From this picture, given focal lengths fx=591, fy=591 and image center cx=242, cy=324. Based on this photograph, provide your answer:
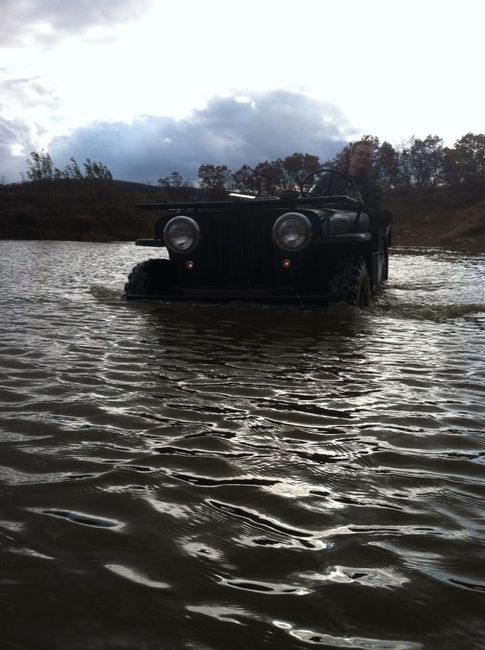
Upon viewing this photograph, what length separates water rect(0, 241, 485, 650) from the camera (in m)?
1.13

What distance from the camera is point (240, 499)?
1647 millimetres

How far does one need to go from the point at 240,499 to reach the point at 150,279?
4.72 metres

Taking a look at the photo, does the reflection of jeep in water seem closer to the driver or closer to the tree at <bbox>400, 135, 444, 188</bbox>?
the driver

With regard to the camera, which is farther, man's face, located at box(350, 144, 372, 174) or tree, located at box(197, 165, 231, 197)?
tree, located at box(197, 165, 231, 197)

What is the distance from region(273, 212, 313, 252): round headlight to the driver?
158 centimetres

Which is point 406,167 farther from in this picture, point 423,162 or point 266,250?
point 266,250

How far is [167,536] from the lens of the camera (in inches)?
56.5

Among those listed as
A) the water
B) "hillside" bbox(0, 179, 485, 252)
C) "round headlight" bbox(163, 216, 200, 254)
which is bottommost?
the water

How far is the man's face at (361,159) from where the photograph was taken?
7.00m

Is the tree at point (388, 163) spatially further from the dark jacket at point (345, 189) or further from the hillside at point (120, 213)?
the dark jacket at point (345, 189)

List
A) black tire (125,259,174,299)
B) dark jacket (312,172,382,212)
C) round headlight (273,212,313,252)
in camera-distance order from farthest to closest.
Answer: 1. dark jacket (312,172,382,212)
2. black tire (125,259,174,299)
3. round headlight (273,212,313,252)

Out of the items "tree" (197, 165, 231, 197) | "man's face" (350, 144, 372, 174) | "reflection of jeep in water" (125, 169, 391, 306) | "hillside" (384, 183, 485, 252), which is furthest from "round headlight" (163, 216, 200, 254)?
"tree" (197, 165, 231, 197)

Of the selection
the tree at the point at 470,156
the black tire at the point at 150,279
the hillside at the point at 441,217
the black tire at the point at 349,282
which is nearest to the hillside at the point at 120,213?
the hillside at the point at 441,217

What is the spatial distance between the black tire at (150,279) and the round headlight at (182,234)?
57 cm
